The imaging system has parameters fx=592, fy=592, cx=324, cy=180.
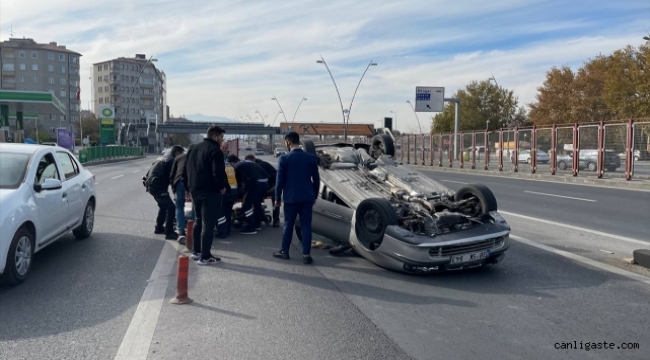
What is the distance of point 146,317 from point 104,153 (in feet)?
160

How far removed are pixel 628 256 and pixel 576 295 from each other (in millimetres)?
2633

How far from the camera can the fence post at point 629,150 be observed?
21.7 m

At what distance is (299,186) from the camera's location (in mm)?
7555

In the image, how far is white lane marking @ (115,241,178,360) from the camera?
4.55 metres

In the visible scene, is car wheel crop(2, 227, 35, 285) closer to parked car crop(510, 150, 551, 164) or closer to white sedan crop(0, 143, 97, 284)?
white sedan crop(0, 143, 97, 284)

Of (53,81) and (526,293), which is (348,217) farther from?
(53,81)

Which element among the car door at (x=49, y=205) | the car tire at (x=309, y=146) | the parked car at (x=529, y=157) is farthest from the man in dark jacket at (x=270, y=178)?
the parked car at (x=529, y=157)

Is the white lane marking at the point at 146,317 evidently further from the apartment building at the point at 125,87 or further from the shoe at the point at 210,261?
the apartment building at the point at 125,87

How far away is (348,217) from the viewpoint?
7.70 m

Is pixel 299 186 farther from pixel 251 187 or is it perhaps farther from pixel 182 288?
pixel 251 187

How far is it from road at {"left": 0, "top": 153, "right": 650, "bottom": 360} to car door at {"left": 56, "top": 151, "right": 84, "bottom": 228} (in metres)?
0.49

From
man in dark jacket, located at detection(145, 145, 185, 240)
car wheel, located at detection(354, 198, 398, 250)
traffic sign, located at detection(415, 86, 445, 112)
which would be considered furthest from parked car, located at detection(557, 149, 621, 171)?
traffic sign, located at detection(415, 86, 445, 112)

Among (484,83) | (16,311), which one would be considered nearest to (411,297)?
(16,311)

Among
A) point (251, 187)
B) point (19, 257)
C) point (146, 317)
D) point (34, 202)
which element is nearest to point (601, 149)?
point (251, 187)
